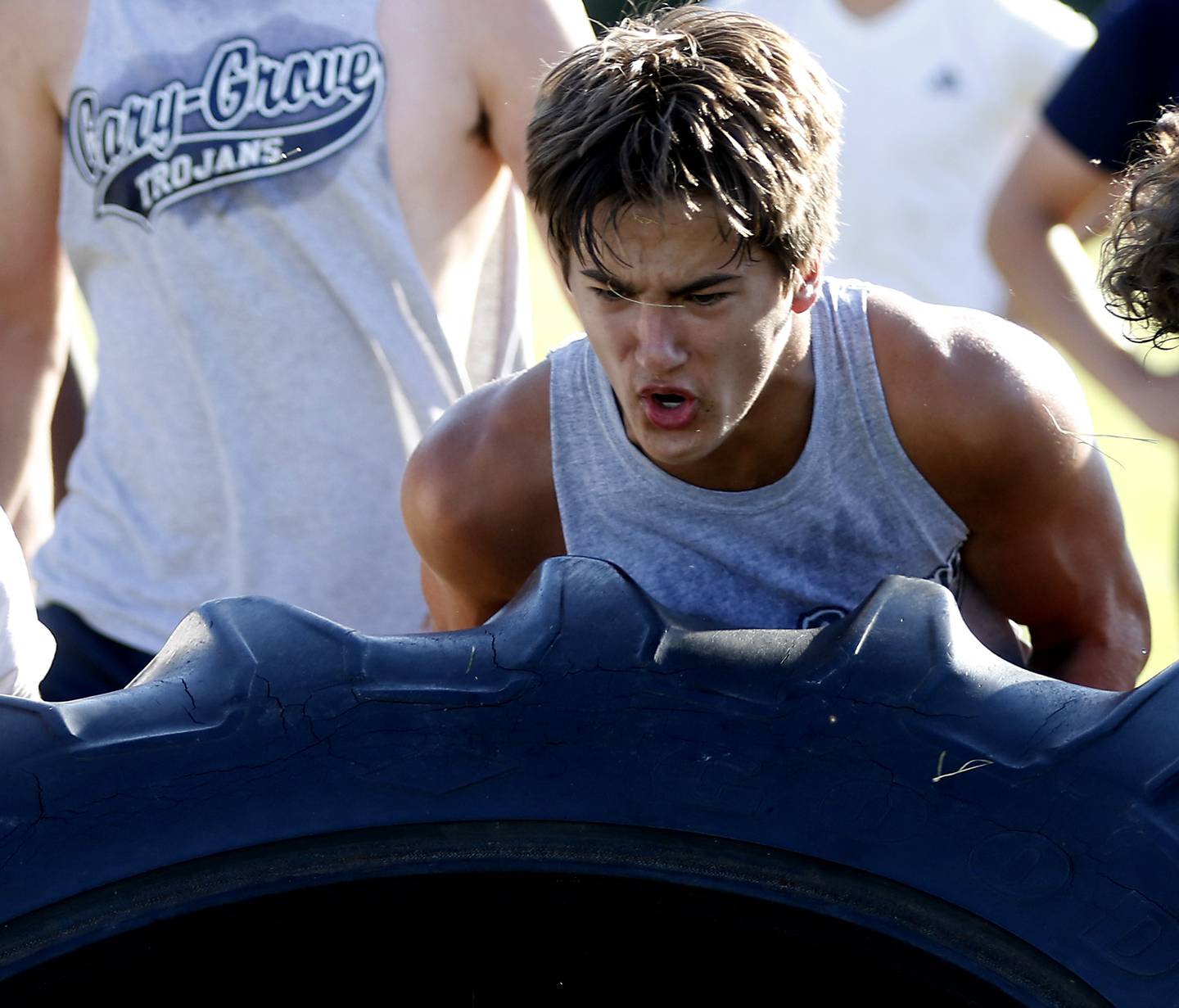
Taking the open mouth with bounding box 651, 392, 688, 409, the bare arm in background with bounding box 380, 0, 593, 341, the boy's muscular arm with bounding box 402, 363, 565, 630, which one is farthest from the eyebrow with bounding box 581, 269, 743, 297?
the bare arm in background with bounding box 380, 0, 593, 341

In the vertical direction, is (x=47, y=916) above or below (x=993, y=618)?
above

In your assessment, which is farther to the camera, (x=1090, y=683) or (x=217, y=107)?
(x=217, y=107)

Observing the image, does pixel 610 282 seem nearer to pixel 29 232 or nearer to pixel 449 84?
pixel 449 84

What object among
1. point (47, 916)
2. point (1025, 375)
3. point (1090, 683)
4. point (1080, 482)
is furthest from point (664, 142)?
point (47, 916)

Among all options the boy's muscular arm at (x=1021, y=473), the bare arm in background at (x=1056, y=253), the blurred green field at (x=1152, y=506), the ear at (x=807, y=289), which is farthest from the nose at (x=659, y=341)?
the blurred green field at (x=1152, y=506)

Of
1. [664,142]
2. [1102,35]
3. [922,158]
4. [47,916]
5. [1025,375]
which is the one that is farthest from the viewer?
[922,158]

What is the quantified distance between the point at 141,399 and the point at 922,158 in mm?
Result: 1497

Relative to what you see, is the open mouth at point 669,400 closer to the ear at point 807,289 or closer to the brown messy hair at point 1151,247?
the ear at point 807,289

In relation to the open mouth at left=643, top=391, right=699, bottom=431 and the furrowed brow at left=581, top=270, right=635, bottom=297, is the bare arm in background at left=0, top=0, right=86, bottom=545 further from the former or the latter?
the open mouth at left=643, top=391, right=699, bottom=431

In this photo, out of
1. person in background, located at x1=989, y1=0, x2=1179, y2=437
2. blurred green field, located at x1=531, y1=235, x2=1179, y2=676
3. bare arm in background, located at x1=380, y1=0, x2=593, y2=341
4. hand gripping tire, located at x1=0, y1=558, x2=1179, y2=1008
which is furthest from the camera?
blurred green field, located at x1=531, y1=235, x2=1179, y2=676

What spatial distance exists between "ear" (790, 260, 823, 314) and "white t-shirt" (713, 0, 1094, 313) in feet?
4.06

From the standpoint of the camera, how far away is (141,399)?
7.84ft

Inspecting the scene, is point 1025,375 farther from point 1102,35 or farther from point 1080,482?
point 1102,35

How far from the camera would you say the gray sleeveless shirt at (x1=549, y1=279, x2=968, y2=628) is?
1.78 m
